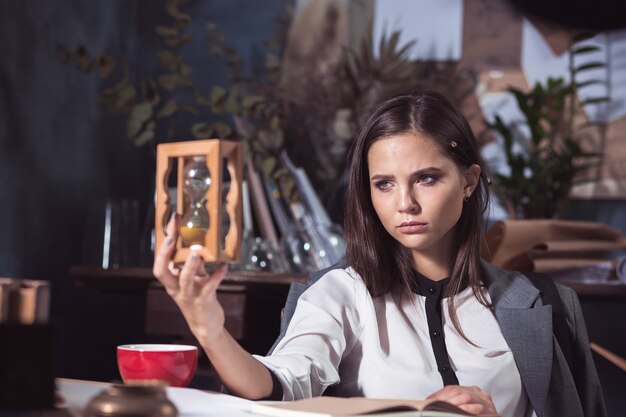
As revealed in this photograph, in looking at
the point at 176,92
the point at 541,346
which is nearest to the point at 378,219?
the point at 541,346

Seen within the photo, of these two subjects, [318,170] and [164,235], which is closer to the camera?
[164,235]

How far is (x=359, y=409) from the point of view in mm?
987

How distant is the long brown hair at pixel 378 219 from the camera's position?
5.36 ft

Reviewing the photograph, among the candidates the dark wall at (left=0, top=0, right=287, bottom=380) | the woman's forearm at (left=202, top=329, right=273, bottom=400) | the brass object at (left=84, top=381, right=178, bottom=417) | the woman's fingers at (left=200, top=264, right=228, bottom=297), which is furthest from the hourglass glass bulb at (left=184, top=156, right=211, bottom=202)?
the dark wall at (left=0, top=0, right=287, bottom=380)

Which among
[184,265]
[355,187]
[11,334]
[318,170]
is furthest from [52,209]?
[11,334]

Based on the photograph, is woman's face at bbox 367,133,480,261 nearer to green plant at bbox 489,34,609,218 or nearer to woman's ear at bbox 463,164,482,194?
woman's ear at bbox 463,164,482,194

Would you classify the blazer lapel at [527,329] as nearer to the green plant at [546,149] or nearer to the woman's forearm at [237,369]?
the woman's forearm at [237,369]

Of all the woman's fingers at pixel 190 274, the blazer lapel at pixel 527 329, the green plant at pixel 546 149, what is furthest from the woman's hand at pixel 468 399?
the green plant at pixel 546 149

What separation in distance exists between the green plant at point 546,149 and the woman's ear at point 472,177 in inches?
37.1

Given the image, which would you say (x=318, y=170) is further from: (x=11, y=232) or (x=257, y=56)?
(x=11, y=232)

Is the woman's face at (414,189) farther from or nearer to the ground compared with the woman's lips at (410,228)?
farther from the ground

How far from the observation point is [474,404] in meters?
1.18

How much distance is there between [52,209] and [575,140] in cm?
162

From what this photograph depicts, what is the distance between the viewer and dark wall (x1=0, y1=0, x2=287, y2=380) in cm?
232
